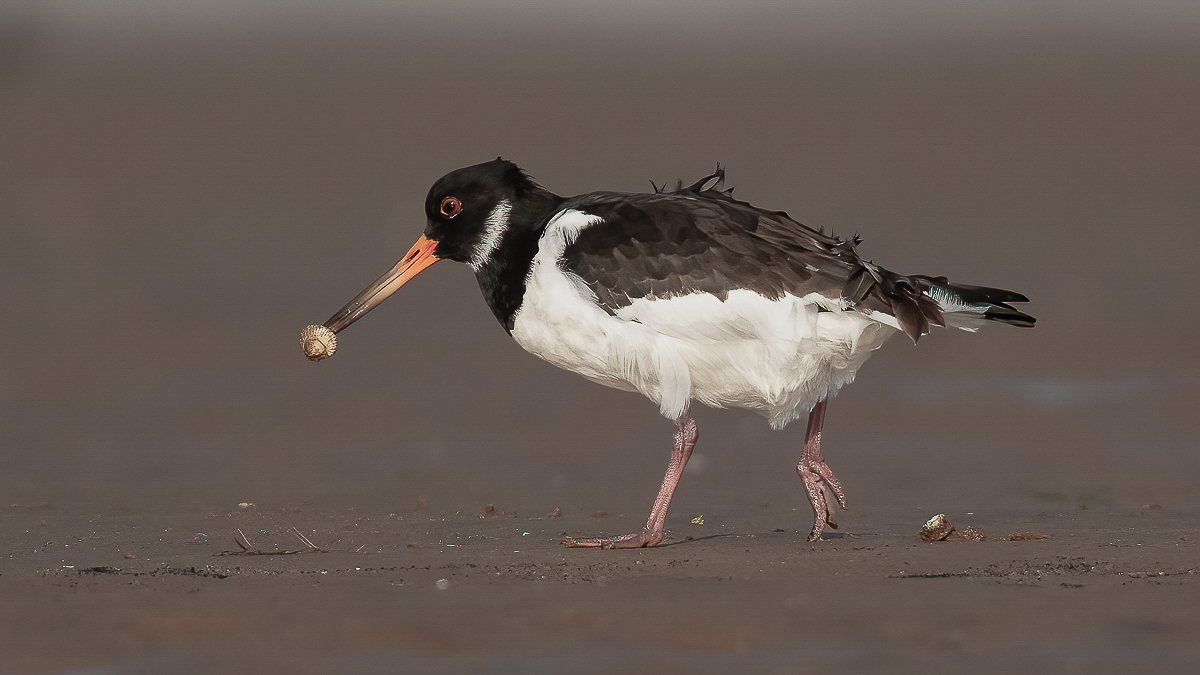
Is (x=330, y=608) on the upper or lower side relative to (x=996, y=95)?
lower

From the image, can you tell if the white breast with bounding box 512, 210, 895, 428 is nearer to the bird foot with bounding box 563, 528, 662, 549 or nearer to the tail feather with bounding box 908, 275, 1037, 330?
the tail feather with bounding box 908, 275, 1037, 330

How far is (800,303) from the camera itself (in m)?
7.03

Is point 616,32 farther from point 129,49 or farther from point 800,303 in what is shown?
point 800,303

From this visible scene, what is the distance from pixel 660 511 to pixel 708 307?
0.93 metres

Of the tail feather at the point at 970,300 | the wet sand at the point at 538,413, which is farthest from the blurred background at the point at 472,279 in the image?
the tail feather at the point at 970,300

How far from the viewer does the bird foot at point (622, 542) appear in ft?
23.5

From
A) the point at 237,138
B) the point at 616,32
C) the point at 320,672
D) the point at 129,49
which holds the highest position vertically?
the point at 616,32

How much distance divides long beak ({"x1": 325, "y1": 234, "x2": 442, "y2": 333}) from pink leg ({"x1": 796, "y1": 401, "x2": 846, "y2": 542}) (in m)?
1.99

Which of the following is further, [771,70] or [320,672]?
[771,70]

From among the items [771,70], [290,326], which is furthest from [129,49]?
[290,326]


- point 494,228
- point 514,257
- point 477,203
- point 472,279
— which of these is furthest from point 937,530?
point 472,279

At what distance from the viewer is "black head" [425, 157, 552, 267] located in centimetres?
769

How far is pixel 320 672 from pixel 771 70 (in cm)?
2892

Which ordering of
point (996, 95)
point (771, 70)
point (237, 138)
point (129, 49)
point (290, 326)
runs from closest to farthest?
point (290, 326) < point (237, 138) < point (996, 95) < point (771, 70) < point (129, 49)
